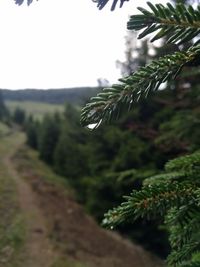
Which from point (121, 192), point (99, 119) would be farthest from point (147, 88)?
point (121, 192)

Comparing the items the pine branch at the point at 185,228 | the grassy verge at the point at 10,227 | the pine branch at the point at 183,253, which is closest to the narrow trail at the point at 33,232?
the grassy verge at the point at 10,227

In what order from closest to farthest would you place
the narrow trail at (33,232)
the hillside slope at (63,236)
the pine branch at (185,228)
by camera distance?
the pine branch at (185,228)
the narrow trail at (33,232)
the hillside slope at (63,236)

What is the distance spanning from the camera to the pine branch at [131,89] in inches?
34.3

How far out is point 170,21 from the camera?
0.84 metres

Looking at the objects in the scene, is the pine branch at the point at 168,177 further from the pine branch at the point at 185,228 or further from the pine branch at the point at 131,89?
the pine branch at the point at 131,89

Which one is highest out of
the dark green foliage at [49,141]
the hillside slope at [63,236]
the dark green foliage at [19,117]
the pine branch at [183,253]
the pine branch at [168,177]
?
the pine branch at [168,177]

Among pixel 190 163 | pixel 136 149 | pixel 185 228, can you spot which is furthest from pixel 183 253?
pixel 136 149

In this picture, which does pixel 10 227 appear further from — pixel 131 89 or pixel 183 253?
pixel 131 89

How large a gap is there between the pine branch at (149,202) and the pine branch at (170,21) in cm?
37

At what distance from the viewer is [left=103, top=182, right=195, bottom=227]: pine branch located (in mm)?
985

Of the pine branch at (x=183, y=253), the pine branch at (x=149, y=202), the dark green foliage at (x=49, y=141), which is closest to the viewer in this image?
the pine branch at (x=149, y=202)

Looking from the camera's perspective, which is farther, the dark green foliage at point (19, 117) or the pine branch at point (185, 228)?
the dark green foliage at point (19, 117)

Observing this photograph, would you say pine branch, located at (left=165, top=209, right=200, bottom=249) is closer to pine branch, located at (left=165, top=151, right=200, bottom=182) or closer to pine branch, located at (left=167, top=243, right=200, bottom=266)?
pine branch, located at (left=167, top=243, right=200, bottom=266)

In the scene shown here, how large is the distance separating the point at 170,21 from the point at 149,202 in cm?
43
